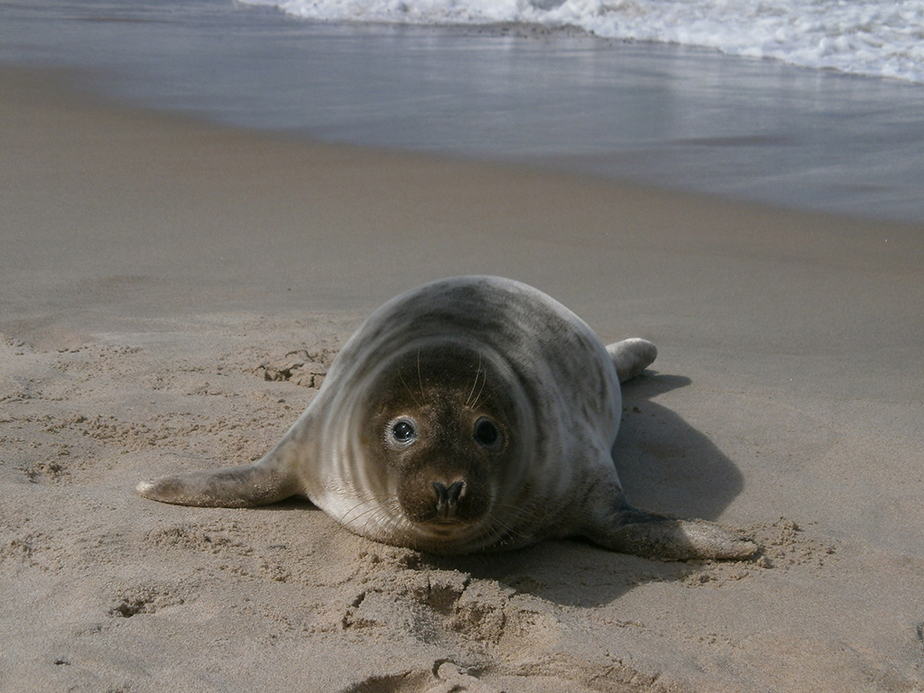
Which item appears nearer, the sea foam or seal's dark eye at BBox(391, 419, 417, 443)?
seal's dark eye at BBox(391, 419, 417, 443)

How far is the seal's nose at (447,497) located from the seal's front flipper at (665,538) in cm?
68

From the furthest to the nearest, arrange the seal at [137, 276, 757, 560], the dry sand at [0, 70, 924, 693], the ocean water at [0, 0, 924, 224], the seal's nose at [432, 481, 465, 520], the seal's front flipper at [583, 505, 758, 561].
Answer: the ocean water at [0, 0, 924, 224] < the seal's front flipper at [583, 505, 758, 561] < the seal at [137, 276, 757, 560] < the seal's nose at [432, 481, 465, 520] < the dry sand at [0, 70, 924, 693]

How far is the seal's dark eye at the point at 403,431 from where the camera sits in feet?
9.49

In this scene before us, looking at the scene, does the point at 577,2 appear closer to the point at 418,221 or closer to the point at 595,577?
the point at 418,221

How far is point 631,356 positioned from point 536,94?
6.41 meters

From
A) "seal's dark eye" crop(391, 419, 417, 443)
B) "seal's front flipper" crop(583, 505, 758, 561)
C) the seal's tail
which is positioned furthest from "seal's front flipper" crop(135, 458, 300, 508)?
the seal's tail

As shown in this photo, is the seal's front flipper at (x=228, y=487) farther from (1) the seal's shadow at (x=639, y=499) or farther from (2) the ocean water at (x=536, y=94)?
(2) the ocean water at (x=536, y=94)

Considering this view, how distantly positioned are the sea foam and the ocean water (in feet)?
0.62

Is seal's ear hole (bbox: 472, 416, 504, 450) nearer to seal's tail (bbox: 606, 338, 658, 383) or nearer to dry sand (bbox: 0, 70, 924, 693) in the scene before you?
dry sand (bbox: 0, 70, 924, 693)

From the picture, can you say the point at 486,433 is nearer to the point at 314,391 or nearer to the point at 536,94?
the point at 314,391

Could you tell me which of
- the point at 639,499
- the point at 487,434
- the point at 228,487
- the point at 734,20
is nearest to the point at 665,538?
the point at 639,499

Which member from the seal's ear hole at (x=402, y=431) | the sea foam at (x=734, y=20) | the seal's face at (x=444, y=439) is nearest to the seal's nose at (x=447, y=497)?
the seal's face at (x=444, y=439)

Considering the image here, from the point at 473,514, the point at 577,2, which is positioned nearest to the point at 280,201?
the point at 473,514

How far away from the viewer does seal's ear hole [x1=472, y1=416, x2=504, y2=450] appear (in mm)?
2924
